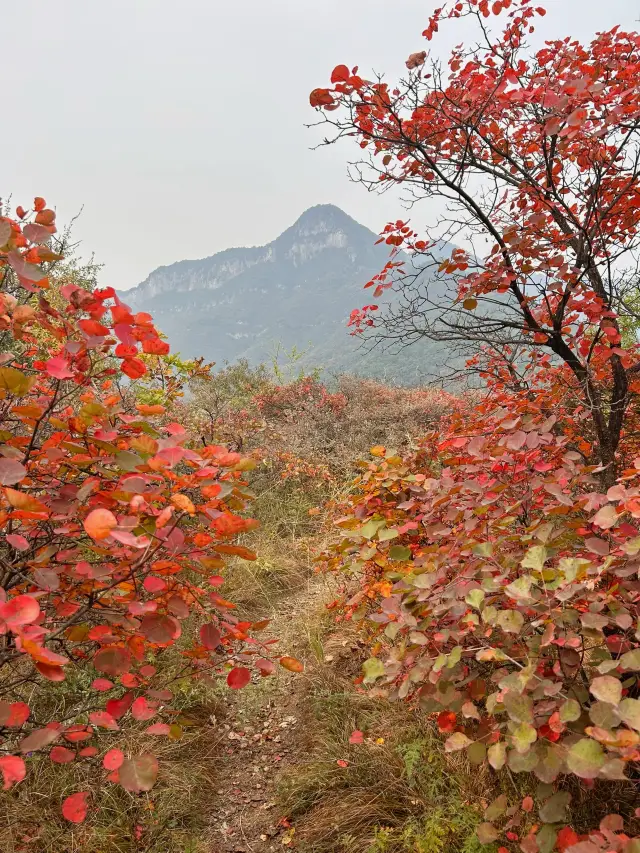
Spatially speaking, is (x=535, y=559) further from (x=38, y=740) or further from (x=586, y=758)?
(x=38, y=740)

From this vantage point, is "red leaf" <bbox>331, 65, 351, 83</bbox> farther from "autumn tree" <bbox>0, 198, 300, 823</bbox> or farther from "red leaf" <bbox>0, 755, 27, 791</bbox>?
"red leaf" <bbox>0, 755, 27, 791</bbox>

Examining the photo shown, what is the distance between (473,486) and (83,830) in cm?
244

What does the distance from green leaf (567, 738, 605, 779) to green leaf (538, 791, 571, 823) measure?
367 millimetres

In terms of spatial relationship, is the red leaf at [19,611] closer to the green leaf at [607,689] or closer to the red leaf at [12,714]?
the red leaf at [12,714]

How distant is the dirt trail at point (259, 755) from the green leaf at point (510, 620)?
78.7 inches

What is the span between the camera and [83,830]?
2.08 metres

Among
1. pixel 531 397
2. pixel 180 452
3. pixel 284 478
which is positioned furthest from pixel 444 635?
pixel 284 478

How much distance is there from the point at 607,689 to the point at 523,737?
0.70ft

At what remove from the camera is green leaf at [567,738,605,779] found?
908 mm

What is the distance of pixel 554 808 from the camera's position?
46.1 inches

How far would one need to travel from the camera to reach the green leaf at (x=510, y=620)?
117 centimetres

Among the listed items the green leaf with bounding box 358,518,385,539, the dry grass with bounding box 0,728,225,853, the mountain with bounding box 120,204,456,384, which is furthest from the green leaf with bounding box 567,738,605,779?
the mountain with bounding box 120,204,456,384

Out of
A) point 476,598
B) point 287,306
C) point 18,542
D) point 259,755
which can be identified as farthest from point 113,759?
point 287,306

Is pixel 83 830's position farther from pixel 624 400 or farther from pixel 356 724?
pixel 624 400
